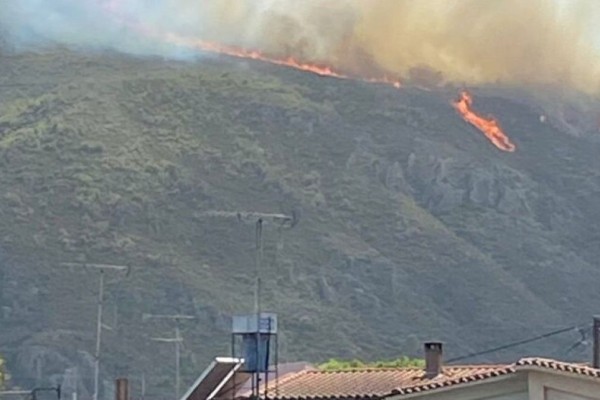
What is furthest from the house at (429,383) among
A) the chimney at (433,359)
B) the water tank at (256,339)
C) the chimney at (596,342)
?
the chimney at (596,342)

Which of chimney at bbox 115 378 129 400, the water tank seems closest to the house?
the water tank

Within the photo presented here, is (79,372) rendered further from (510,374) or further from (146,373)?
(510,374)

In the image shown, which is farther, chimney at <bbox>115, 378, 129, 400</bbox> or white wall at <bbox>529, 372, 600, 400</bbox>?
chimney at <bbox>115, 378, 129, 400</bbox>

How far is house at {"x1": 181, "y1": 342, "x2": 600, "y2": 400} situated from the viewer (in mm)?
54688

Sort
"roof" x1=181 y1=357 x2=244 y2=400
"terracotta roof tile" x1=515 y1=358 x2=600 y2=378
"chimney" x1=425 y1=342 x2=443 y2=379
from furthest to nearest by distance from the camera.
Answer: "roof" x1=181 y1=357 x2=244 y2=400
"chimney" x1=425 y1=342 x2=443 y2=379
"terracotta roof tile" x1=515 y1=358 x2=600 y2=378

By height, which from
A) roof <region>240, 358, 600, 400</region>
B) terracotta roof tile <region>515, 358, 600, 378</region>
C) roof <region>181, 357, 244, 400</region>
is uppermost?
roof <region>181, 357, 244, 400</region>

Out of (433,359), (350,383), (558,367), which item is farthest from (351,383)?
(558,367)

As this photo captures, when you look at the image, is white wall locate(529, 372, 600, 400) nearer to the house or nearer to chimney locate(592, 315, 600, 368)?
the house

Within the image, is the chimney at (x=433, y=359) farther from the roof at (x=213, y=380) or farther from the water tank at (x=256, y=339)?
the roof at (x=213, y=380)

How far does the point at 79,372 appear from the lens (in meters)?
199

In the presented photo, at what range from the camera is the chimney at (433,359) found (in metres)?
70.2

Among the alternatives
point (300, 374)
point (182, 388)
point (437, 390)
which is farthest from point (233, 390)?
→ point (182, 388)

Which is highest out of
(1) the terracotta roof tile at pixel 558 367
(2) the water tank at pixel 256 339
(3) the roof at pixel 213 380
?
(3) the roof at pixel 213 380

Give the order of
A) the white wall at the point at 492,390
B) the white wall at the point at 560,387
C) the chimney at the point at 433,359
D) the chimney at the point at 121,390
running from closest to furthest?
1. the white wall at the point at 560,387
2. the white wall at the point at 492,390
3. the chimney at the point at 433,359
4. the chimney at the point at 121,390
